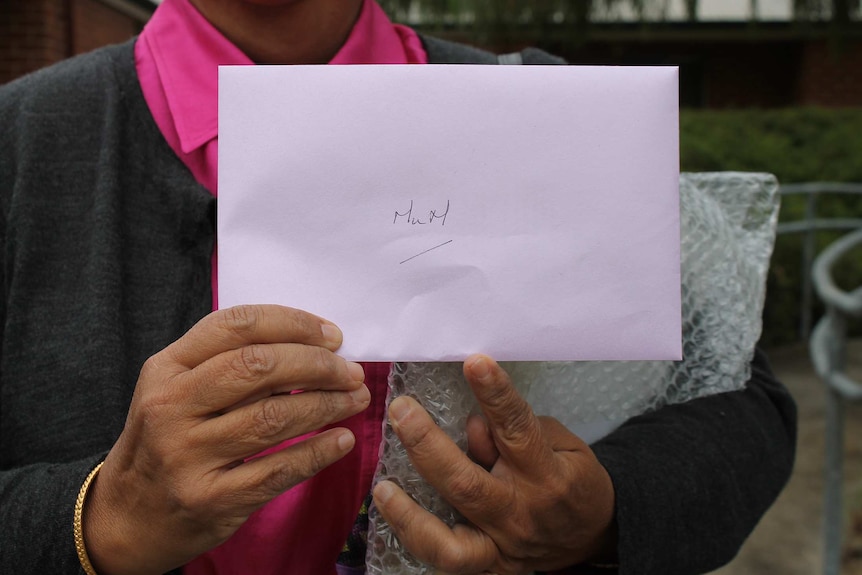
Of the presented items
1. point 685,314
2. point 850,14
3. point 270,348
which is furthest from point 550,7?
point 270,348

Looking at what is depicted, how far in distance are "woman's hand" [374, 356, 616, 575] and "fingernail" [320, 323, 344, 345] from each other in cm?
9

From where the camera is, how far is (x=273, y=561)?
1.00 metres

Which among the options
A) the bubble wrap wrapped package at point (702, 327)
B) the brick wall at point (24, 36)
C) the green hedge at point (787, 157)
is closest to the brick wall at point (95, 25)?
the brick wall at point (24, 36)

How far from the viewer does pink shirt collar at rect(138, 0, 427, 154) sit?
1.08 meters

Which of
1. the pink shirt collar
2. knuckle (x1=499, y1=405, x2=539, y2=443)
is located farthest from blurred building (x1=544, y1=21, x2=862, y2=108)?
knuckle (x1=499, y1=405, x2=539, y2=443)

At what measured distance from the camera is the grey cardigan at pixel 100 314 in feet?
3.27

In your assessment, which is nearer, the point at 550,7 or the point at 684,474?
the point at 684,474

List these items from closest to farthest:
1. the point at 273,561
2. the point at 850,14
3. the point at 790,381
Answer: the point at 273,561, the point at 790,381, the point at 850,14

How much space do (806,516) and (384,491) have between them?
3460mm

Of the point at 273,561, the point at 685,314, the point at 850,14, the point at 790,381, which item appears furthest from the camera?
the point at 850,14

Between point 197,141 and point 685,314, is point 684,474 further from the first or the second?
point 197,141

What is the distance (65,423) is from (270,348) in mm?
400

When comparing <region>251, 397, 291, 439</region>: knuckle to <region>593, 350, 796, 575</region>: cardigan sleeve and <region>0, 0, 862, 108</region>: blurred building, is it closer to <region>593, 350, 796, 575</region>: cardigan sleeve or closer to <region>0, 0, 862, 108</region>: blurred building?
<region>593, 350, 796, 575</region>: cardigan sleeve

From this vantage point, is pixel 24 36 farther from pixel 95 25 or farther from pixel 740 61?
pixel 740 61
